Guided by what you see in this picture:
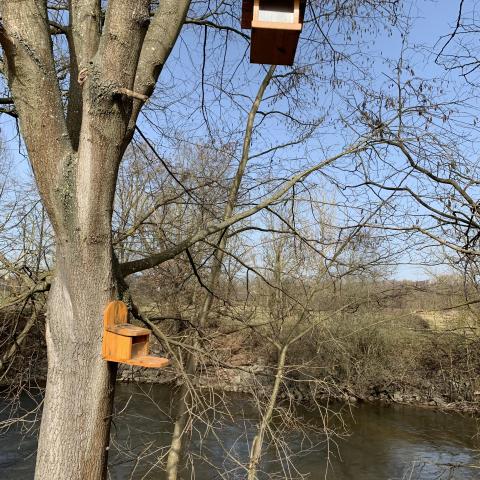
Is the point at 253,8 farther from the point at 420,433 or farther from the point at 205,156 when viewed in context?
the point at 420,433

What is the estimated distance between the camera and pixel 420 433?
436 inches

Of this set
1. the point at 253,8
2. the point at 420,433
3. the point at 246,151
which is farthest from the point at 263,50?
the point at 420,433

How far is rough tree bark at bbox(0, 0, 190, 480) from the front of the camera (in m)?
2.19

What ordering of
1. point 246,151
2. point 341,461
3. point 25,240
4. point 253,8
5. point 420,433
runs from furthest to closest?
point 420,433 < point 341,461 < point 246,151 < point 25,240 < point 253,8

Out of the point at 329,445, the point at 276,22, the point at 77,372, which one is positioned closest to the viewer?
the point at 77,372

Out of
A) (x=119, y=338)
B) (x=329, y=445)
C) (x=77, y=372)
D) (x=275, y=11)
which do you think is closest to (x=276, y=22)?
(x=275, y=11)

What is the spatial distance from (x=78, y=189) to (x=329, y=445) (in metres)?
7.92

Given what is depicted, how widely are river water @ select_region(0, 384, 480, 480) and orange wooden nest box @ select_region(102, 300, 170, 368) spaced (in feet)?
16.2

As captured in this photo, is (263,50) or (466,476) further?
(466,476)

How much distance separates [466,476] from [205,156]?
7.07 meters

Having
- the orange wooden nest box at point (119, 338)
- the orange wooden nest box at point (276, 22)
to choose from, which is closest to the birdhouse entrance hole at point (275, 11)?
the orange wooden nest box at point (276, 22)

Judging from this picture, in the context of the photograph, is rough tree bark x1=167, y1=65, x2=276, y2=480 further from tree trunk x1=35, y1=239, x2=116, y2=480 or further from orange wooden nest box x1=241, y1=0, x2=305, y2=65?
tree trunk x1=35, y1=239, x2=116, y2=480

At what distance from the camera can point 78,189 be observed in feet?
7.36

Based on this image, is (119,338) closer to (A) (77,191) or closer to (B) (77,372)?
(B) (77,372)
